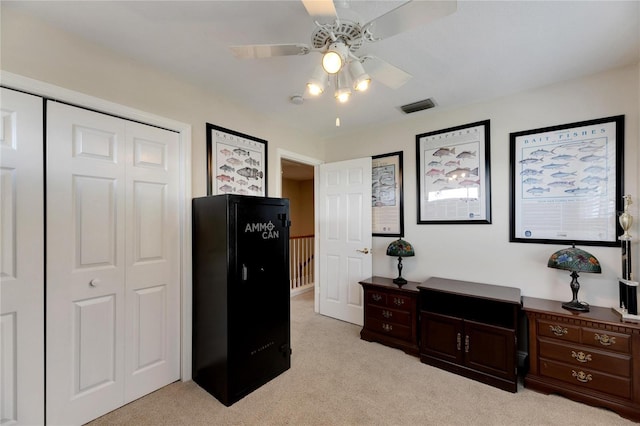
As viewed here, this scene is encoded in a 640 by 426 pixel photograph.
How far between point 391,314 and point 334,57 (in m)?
2.48

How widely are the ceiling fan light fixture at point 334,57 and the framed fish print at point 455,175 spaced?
1.95 meters

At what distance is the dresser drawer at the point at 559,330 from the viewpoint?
77.0 inches

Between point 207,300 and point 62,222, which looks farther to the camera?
point 207,300

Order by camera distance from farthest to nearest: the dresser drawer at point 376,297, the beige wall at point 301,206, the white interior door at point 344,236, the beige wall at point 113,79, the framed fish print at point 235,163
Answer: the beige wall at point 301,206, the white interior door at point 344,236, the dresser drawer at point 376,297, the framed fish print at point 235,163, the beige wall at point 113,79

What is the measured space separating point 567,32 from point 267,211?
7.70 ft

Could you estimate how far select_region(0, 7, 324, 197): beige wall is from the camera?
1.55 metres

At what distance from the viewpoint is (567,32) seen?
1695 millimetres

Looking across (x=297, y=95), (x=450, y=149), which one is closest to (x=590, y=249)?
(x=450, y=149)

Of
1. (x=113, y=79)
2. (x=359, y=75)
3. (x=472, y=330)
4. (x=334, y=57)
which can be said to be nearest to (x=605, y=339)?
(x=472, y=330)

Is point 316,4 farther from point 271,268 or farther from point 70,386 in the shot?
point 70,386

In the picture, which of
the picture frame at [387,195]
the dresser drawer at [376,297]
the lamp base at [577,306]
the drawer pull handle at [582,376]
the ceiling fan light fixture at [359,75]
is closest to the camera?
the ceiling fan light fixture at [359,75]

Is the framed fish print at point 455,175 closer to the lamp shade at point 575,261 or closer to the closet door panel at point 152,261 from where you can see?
the lamp shade at point 575,261

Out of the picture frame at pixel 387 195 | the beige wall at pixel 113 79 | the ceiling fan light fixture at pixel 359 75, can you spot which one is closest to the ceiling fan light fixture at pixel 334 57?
the ceiling fan light fixture at pixel 359 75

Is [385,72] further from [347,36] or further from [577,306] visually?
[577,306]
